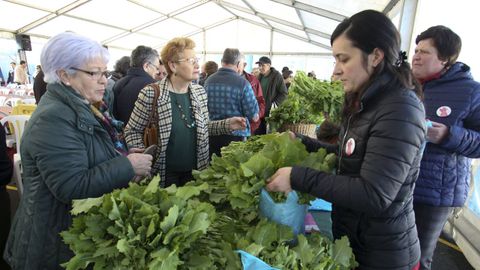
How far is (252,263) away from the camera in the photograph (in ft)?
2.67

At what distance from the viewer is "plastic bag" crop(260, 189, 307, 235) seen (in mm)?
972

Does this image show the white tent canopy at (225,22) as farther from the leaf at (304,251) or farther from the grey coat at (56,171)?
the grey coat at (56,171)

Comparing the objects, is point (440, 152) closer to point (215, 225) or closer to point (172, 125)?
point (215, 225)

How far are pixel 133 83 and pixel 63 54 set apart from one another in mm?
1622

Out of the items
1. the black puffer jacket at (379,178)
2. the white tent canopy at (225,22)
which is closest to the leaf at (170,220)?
the black puffer jacket at (379,178)

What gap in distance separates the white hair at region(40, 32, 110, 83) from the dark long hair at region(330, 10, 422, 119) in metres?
0.97

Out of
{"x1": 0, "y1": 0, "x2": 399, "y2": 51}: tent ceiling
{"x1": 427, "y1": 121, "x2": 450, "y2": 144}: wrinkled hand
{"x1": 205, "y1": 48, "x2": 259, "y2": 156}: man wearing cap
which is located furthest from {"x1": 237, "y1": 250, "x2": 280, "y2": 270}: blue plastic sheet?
{"x1": 0, "y1": 0, "x2": 399, "y2": 51}: tent ceiling

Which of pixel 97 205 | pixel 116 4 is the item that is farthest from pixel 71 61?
pixel 116 4

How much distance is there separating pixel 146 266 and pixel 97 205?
0.23 meters

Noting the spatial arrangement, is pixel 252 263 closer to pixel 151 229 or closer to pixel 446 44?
pixel 151 229

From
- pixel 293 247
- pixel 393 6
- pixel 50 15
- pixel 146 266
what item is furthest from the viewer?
pixel 50 15

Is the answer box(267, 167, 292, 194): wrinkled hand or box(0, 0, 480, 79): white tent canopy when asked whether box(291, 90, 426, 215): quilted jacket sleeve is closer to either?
box(267, 167, 292, 194): wrinkled hand

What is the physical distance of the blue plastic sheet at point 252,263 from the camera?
81 centimetres

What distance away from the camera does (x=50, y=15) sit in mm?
10602
